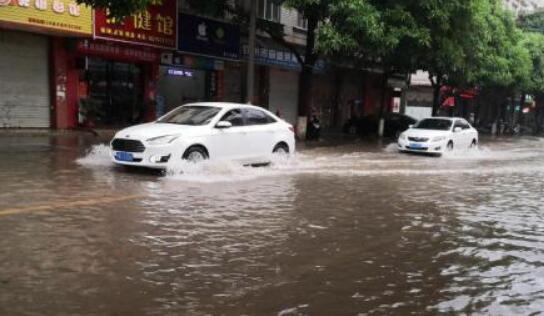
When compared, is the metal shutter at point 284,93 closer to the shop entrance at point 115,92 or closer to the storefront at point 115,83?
the storefront at point 115,83

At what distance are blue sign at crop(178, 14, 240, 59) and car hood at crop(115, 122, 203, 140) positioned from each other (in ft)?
35.9

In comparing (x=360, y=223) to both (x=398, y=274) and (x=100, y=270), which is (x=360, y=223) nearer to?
(x=398, y=274)

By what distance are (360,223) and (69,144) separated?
10937 millimetres

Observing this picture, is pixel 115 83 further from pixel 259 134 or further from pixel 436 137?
pixel 436 137

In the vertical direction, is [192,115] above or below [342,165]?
above

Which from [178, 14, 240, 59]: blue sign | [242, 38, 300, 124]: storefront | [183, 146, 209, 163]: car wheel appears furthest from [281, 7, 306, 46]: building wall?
[183, 146, 209, 163]: car wheel

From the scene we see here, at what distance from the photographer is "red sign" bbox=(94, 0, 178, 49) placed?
61.8 ft

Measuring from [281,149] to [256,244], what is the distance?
7.62 m

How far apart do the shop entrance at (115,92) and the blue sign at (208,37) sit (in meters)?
2.08

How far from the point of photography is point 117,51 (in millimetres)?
20875

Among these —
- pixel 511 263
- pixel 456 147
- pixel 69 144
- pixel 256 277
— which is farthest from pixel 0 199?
pixel 456 147

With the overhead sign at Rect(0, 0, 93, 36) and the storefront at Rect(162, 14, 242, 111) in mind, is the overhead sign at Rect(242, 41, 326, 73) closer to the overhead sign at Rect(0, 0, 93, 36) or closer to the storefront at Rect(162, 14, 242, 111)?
the storefront at Rect(162, 14, 242, 111)

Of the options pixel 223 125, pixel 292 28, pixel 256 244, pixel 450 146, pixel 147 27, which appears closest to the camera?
pixel 256 244

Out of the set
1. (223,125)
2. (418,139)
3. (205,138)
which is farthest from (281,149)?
(418,139)
